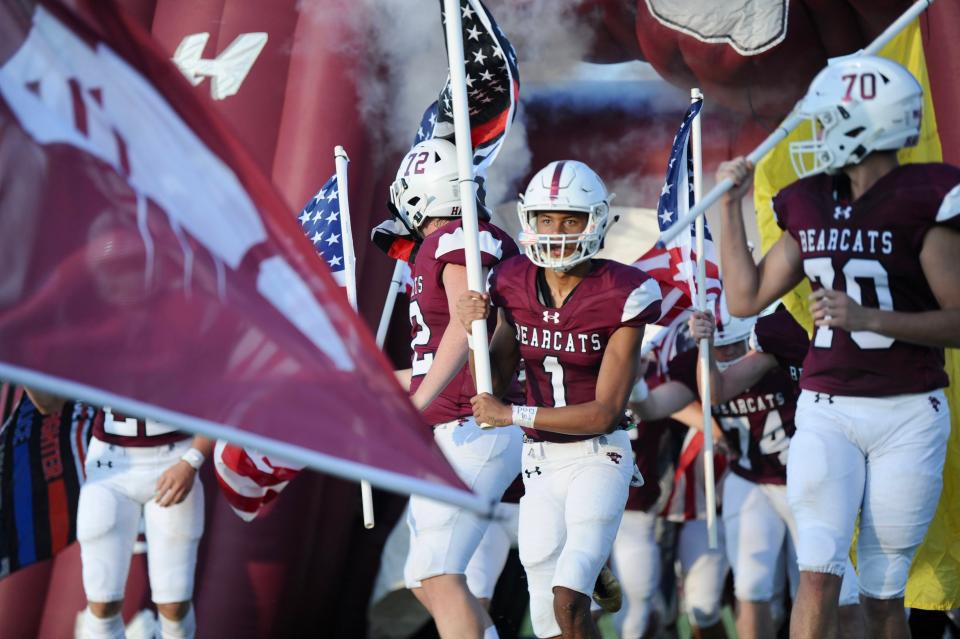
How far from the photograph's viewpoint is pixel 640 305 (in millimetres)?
3902

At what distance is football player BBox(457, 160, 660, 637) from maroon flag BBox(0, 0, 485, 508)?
153cm

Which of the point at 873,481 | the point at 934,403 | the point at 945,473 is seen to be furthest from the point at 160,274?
the point at 945,473

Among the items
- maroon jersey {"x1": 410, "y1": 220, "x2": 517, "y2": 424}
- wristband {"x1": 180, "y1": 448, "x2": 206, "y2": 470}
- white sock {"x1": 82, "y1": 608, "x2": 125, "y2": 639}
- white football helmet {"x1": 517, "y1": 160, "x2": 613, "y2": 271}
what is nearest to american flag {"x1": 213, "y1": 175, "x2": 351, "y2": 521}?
wristband {"x1": 180, "y1": 448, "x2": 206, "y2": 470}

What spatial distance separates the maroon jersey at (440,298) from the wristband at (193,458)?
4.13 feet

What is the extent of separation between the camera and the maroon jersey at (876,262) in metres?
3.57

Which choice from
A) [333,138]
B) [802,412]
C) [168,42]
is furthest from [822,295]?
[168,42]

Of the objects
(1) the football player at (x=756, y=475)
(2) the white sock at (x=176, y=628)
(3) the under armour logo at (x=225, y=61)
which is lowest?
(2) the white sock at (x=176, y=628)

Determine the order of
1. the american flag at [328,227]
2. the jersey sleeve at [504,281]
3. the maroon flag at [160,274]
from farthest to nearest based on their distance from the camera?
1. the american flag at [328,227]
2. the jersey sleeve at [504,281]
3. the maroon flag at [160,274]

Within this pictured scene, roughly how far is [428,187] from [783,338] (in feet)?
4.79

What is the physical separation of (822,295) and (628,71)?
133 inches

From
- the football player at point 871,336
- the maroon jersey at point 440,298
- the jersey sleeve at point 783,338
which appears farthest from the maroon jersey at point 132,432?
the football player at point 871,336

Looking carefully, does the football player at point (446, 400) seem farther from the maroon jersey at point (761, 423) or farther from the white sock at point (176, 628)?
the maroon jersey at point (761, 423)

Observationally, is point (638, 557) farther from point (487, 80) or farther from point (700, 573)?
point (487, 80)

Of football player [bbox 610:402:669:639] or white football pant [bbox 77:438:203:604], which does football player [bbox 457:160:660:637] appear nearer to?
white football pant [bbox 77:438:203:604]
